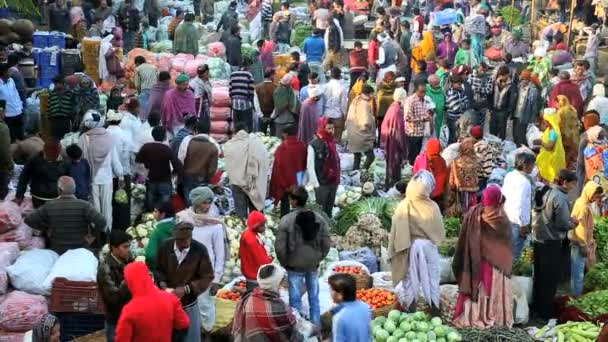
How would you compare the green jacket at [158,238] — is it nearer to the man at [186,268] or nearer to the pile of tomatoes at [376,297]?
the man at [186,268]

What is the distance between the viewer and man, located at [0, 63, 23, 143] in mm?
13531

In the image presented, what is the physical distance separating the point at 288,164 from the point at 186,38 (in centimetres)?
845

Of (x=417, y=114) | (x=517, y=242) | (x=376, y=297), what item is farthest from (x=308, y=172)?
(x=417, y=114)

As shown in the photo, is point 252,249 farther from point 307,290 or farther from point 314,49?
point 314,49

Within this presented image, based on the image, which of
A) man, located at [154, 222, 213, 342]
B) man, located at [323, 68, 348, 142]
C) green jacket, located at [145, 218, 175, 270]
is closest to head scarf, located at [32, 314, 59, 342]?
man, located at [154, 222, 213, 342]

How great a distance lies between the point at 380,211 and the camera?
40.5 feet

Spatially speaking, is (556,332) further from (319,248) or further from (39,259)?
(39,259)

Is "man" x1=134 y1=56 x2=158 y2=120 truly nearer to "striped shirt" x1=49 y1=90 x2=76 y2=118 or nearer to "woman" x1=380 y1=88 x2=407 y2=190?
"striped shirt" x1=49 y1=90 x2=76 y2=118

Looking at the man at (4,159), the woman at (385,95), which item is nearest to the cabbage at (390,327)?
the man at (4,159)

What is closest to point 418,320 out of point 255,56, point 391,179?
point 391,179

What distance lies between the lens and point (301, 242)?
887 cm

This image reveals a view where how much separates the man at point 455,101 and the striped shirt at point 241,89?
2970mm

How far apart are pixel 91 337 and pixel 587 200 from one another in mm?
5172

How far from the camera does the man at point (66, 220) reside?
9289 millimetres
